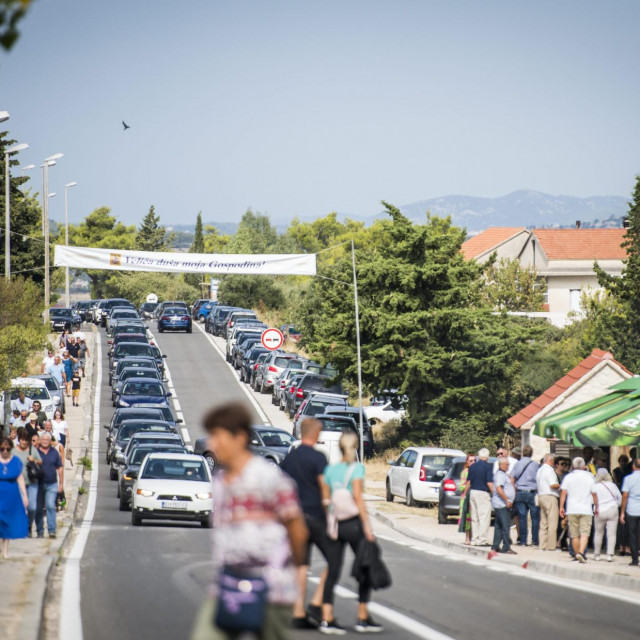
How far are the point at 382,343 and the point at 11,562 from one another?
1263 inches

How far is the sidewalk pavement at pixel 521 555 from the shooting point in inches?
644

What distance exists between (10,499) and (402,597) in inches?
214

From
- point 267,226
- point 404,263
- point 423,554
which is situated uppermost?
point 267,226

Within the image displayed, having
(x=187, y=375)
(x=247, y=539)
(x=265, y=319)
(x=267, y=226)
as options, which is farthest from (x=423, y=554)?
(x=267, y=226)

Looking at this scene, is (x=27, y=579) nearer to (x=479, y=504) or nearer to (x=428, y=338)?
(x=479, y=504)

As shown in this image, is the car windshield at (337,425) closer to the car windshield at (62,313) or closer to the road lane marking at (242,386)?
the road lane marking at (242,386)

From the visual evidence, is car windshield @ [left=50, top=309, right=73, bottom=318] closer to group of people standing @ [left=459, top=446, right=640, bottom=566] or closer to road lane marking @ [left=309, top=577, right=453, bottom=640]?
group of people standing @ [left=459, top=446, right=640, bottom=566]

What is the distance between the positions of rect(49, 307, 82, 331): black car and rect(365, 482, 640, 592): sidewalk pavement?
44072mm

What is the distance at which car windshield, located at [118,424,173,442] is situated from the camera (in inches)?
1366

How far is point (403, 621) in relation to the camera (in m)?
11.8

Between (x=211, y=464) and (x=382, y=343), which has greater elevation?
(x=382, y=343)

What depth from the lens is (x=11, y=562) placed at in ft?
50.6

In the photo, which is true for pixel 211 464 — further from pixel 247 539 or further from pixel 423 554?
pixel 247 539

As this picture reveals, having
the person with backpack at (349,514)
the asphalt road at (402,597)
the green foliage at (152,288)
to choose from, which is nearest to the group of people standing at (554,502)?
the asphalt road at (402,597)
